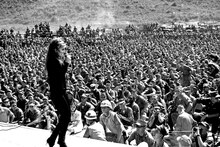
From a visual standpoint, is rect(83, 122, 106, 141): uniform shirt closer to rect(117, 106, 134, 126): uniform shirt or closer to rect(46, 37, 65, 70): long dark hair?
rect(46, 37, 65, 70): long dark hair

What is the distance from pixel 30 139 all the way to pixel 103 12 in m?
59.1

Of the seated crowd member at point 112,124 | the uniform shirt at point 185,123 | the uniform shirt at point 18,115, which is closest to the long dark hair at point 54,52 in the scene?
the seated crowd member at point 112,124

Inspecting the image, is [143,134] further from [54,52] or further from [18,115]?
[18,115]

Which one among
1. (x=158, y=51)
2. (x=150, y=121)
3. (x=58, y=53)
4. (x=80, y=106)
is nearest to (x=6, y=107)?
(x=80, y=106)

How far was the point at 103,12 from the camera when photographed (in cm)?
6406

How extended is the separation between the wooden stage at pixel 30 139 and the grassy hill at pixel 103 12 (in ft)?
168

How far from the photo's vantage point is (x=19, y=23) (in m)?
61.5

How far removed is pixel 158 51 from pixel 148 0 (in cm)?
4852

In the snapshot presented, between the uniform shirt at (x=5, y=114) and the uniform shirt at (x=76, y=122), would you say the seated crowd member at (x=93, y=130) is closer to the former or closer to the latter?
the uniform shirt at (x=76, y=122)

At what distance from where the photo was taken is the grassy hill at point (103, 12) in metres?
60.2

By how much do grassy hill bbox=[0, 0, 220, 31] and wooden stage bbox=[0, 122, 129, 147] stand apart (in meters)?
51.2

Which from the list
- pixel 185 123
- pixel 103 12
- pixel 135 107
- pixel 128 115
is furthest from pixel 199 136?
pixel 103 12

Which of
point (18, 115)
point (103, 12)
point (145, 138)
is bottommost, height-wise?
point (18, 115)

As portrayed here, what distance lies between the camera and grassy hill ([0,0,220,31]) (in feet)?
197
